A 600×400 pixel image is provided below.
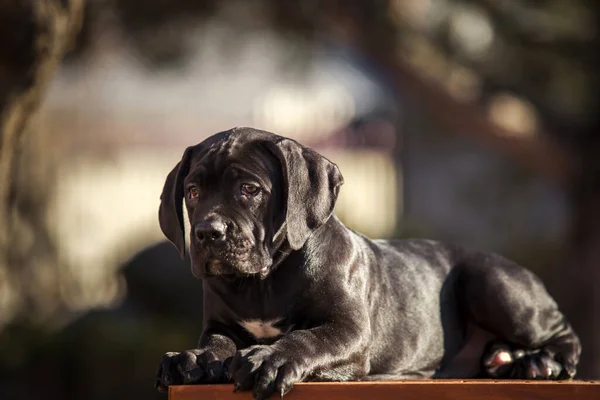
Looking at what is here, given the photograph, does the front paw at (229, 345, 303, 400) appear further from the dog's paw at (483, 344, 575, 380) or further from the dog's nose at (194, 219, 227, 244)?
the dog's paw at (483, 344, 575, 380)

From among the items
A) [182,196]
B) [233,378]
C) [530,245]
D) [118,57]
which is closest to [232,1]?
[118,57]

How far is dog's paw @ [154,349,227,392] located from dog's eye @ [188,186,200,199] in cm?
71

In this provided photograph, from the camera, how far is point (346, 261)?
4605mm

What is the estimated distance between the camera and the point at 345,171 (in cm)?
1510

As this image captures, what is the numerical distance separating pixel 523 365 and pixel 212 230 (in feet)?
5.90

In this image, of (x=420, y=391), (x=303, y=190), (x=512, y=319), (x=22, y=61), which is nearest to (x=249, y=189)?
(x=303, y=190)

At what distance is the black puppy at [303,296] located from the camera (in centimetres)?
420

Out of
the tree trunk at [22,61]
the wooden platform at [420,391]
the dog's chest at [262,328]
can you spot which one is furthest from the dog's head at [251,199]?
the tree trunk at [22,61]

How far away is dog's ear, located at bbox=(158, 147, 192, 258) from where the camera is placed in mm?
4605

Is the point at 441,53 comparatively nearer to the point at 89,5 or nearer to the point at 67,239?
the point at 89,5

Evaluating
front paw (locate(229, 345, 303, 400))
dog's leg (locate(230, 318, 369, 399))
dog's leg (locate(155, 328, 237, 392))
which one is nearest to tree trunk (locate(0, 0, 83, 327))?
dog's leg (locate(155, 328, 237, 392))

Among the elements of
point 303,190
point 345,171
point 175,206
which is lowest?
point 345,171

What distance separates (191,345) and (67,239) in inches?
131

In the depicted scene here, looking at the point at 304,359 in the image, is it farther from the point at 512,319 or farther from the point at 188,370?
the point at 512,319
